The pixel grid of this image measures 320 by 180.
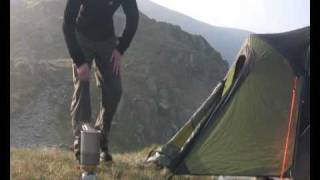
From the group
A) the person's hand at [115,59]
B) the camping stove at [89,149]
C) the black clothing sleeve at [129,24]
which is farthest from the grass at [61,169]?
the black clothing sleeve at [129,24]

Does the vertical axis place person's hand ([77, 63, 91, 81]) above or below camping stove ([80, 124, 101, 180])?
above

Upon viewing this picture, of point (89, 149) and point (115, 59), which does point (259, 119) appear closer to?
point (115, 59)

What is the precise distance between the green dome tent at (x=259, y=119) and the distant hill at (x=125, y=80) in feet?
79.4

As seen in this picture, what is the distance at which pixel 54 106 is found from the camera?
141 feet

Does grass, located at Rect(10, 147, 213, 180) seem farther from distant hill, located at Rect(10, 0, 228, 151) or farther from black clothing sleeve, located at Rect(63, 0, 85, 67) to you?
distant hill, located at Rect(10, 0, 228, 151)

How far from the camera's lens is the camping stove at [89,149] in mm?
5867

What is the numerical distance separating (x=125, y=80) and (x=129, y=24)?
170 feet

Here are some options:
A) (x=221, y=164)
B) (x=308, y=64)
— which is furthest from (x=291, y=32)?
(x=221, y=164)

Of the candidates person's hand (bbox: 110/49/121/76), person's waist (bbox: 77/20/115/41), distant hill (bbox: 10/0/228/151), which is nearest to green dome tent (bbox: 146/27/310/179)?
person's hand (bbox: 110/49/121/76)

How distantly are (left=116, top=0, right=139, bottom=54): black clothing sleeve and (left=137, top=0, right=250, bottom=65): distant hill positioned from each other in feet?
525

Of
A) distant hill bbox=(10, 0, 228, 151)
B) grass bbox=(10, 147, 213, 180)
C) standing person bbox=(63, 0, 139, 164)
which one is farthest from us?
distant hill bbox=(10, 0, 228, 151)

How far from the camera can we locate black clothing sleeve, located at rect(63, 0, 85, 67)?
7305 mm

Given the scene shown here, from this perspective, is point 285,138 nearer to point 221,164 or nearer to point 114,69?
point 221,164

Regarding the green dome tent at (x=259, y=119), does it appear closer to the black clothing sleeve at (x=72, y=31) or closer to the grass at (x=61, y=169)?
the grass at (x=61, y=169)
